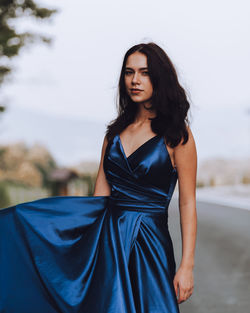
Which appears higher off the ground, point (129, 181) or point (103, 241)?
point (129, 181)

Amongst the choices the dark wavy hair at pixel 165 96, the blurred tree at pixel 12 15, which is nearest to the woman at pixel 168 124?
the dark wavy hair at pixel 165 96

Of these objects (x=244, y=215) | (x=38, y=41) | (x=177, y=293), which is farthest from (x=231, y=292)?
(x=38, y=41)

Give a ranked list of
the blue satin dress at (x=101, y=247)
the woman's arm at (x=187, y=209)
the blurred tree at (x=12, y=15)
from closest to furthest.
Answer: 1. the blue satin dress at (x=101, y=247)
2. the woman's arm at (x=187, y=209)
3. the blurred tree at (x=12, y=15)

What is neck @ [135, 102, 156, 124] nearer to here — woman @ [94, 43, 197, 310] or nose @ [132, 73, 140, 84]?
woman @ [94, 43, 197, 310]

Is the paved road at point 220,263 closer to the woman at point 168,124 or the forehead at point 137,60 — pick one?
the woman at point 168,124

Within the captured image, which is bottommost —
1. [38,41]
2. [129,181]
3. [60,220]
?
[60,220]

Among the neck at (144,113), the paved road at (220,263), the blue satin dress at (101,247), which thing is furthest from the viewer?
the paved road at (220,263)

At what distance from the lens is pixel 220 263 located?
5.74m

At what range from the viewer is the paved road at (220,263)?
4223 mm

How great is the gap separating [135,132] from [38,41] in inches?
430

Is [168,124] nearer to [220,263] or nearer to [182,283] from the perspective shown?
[182,283]

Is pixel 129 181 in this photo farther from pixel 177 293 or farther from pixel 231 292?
pixel 231 292

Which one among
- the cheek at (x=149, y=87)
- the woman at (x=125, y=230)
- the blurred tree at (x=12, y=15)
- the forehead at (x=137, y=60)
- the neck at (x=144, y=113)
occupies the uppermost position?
the blurred tree at (x=12, y=15)

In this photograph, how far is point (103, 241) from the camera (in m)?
1.81
